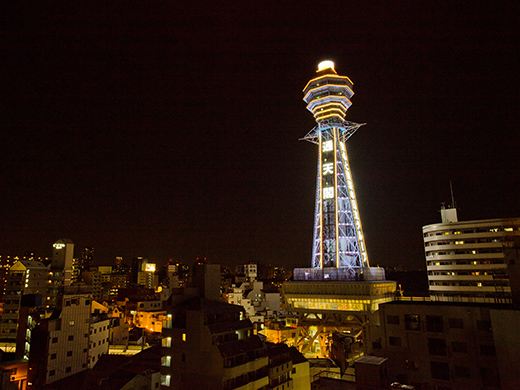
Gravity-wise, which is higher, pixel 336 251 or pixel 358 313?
pixel 336 251

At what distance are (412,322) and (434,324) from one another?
4.38 feet

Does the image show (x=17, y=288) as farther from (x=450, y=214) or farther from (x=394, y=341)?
(x=450, y=214)

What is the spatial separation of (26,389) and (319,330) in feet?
132

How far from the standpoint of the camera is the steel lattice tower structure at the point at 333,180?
64.3 m

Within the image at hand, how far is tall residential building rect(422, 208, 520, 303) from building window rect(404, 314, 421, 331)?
1437 inches

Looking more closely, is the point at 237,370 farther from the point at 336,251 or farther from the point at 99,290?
the point at 99,290

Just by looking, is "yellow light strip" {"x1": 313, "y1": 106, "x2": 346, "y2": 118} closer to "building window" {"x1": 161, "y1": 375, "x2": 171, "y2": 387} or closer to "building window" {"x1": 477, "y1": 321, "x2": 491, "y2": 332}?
"building window" {"x1": 477, "y1": 321, "x2": 491, "y2": 332}

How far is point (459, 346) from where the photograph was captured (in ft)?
66.9

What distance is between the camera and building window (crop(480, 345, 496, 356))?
19278mm

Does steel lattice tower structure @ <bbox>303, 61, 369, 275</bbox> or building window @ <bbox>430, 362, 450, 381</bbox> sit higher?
steel lattice tower structure @ <bbox>303, 61, 369, 275</bbox>

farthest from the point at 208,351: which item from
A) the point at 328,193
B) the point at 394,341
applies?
the point at 328,193

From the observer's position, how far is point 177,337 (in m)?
24.2

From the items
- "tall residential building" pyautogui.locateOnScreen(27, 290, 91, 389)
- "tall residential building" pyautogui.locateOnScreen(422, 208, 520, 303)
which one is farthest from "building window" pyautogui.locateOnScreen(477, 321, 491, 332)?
"tall residential building" pyautogui.locateOnScreen(422, 208, 520, 303)

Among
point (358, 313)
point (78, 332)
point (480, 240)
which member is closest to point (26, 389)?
point (78, 332)
